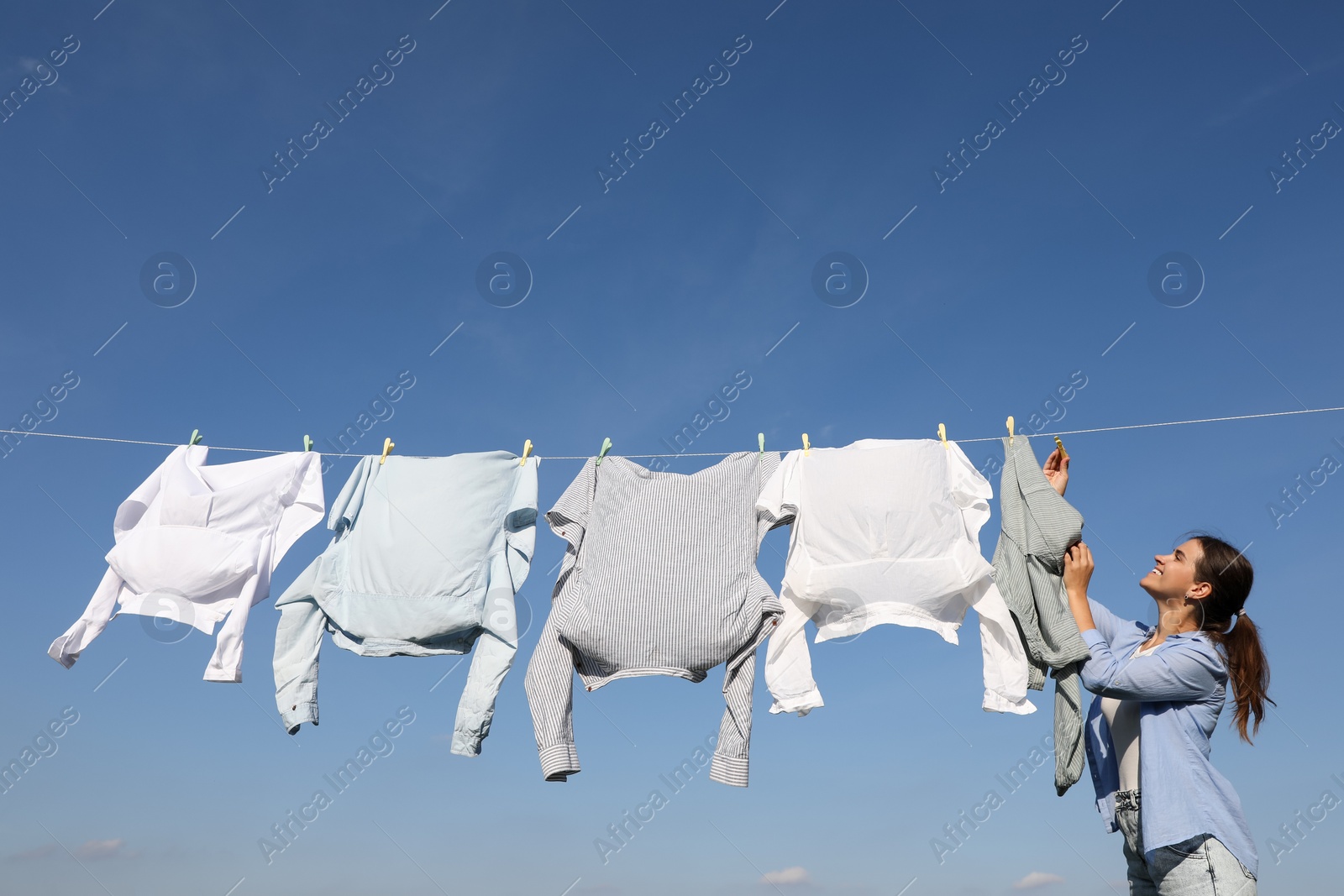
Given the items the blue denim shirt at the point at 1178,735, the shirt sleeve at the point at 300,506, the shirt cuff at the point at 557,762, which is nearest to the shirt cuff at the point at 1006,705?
the blue denim shirt at the point at 1178,735

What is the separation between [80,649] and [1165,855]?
5.31 meters

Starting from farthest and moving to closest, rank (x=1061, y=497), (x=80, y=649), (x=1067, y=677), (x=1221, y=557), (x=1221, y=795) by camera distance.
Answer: (x=80, y=649) → (x=1061, y=497) → (x=1067, y=677) → (x=1221, y=557) → (x=1221, y=795)

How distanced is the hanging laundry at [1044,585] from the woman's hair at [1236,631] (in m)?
0.53

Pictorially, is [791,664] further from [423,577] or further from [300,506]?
[300,506]

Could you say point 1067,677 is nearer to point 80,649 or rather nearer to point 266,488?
point 266,488

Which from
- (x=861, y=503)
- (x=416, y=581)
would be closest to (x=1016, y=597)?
(x=861, y=503)

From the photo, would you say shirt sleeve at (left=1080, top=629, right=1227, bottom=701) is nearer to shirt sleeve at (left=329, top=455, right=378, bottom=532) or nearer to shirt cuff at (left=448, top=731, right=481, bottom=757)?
shirt cuff at (left=448, top=731, right=481, bottom=757)

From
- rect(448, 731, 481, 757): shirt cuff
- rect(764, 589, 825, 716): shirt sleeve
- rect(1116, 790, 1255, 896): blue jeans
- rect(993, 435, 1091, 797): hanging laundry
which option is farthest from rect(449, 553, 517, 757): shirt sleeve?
rect(1116, 790, 1255, 896): blue jeans

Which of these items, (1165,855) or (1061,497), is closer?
(1165,855)

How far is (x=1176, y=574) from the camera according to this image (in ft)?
13.1

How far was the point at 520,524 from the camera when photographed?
17.2 feet

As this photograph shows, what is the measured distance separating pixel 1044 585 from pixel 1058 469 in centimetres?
75

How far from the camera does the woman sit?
3502 mm

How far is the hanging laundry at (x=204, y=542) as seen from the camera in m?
5.10
